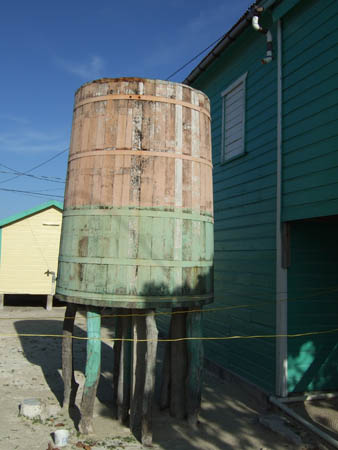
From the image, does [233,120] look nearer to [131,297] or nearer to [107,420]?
[131,297]

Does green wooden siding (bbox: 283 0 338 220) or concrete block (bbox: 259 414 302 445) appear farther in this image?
green wooden siding (bbox: 283 0 338 220)

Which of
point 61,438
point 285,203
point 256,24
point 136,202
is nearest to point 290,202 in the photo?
point 285,203

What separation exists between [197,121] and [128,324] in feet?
10.6

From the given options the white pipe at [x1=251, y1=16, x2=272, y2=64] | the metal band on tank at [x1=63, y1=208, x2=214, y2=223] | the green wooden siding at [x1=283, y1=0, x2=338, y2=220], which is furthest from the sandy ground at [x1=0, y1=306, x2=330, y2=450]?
the white pipe at [x1=251, y1=16, x2=272, y2=64]

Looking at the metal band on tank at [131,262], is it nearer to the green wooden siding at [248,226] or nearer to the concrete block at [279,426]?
the green wooden siding at [248,226]

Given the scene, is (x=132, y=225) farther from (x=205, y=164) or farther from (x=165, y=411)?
(x=165, y=411)

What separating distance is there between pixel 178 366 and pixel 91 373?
54.2 inches

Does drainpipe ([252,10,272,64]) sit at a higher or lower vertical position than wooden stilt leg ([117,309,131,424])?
higher

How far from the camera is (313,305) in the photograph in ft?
23.2

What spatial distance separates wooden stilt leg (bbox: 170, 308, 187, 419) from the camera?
20.5 ft

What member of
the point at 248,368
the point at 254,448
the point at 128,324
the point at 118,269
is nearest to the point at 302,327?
the point at 248,368

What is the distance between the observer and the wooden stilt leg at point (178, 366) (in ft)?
20.5

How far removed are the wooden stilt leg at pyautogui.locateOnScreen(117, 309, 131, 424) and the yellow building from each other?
1087cm

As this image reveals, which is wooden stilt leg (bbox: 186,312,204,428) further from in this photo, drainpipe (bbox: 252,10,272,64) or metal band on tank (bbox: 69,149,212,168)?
drainpipe (bbox: 252,10,272,64)
